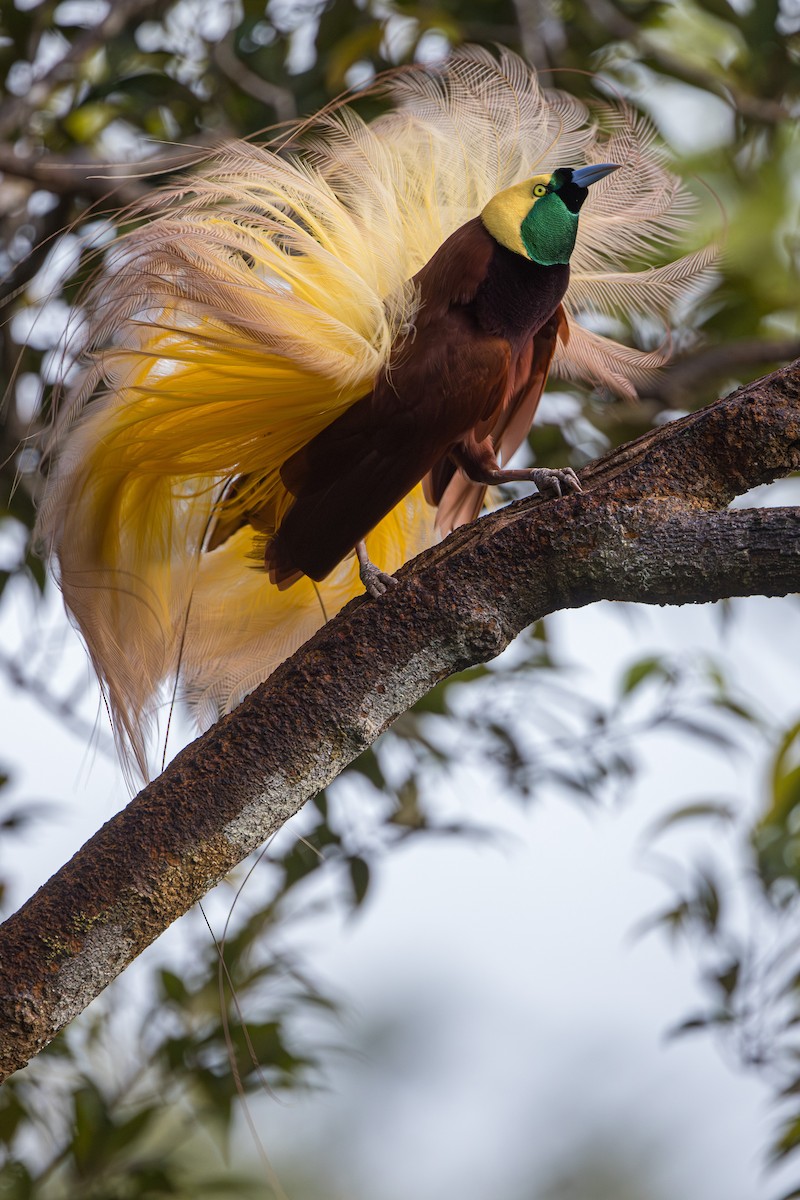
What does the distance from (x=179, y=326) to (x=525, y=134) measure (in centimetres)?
58

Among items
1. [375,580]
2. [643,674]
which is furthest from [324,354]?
[643,674]

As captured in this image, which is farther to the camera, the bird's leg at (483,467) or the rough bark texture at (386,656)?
the bird's leg at (483,467)

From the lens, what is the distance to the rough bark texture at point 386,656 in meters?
1.11

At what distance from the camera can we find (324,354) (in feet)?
4.24

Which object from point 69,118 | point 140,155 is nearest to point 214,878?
point 140,155

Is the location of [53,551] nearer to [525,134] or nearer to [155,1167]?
[525,134]

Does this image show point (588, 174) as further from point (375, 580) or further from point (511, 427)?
point (375, 580)

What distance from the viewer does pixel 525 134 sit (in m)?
1.63

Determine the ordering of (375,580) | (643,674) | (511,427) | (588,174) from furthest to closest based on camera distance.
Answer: (643,674), (511,427), (588,174), (375,580)

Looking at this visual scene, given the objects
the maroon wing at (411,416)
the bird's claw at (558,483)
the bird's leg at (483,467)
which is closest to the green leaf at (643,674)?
the bird's leg at (483,467)

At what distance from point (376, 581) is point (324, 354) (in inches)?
9.5

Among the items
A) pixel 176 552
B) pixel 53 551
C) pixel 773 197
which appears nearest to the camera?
pixel 53 551

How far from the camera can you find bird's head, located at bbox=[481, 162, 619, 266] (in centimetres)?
137

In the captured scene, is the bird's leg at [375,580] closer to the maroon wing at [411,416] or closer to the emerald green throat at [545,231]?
the maroon wing at [411,416]
